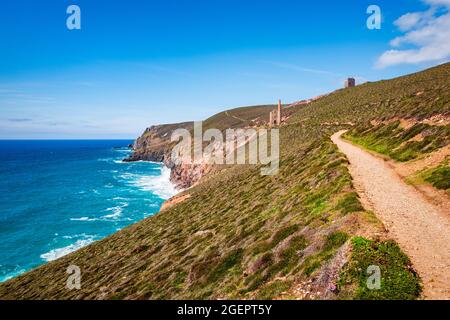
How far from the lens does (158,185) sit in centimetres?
9200

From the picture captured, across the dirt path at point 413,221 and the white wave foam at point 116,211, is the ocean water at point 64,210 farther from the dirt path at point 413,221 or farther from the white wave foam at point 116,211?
the dirt path at point 413,221

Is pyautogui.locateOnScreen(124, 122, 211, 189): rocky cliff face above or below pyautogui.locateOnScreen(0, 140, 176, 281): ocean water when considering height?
above

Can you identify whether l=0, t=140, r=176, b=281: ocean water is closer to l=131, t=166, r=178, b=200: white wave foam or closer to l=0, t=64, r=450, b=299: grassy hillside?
l=131, t=166, r=178, b=200: white wave foam

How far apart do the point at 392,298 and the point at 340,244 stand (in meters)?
2.81

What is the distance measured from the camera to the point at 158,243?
26.1 meters

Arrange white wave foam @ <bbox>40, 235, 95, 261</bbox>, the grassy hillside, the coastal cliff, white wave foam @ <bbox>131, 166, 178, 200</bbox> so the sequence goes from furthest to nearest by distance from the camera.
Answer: the coastal cliff, white wave foam @ <bbox>131, 166, 178, 200</bbox>, white wave foam @ <bbox>40, 235, 95, 261</bbox>, the grassy hillside

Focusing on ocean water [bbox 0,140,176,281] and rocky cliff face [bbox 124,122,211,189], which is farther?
rocky cliff face [bbox 124,122,211,189]

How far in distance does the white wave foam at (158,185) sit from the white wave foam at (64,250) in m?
28.6

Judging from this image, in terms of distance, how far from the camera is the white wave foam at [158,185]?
81.4 m

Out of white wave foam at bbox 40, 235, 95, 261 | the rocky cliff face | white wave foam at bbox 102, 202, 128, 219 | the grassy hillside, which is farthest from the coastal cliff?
the grassy hillside

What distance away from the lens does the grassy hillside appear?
9242mm

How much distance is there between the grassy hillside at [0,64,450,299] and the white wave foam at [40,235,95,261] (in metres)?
11.4

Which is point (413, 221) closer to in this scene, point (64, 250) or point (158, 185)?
point (64, 250)

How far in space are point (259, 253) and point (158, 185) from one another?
269ft
